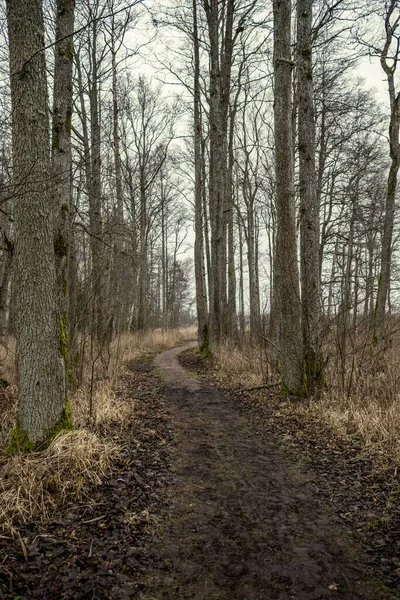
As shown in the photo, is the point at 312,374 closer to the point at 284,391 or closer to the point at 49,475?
the point at 284,391

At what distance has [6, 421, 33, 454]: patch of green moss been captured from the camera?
11.6ft

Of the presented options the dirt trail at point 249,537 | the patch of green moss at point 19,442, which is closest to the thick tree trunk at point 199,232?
the dirt trail at point 249,537

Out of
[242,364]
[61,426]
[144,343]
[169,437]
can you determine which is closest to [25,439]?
[61,426]

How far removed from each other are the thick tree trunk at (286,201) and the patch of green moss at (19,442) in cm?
413

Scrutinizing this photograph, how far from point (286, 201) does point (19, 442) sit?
5138 mm

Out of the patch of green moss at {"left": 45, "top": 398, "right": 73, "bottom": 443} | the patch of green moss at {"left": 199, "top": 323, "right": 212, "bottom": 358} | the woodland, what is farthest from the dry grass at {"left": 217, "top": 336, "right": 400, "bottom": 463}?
the patch of green moss at {"left": 199, "top": 323, "right": 212, "bottom": 358}

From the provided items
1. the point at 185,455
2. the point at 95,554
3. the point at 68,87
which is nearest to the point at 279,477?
the point at 185,455

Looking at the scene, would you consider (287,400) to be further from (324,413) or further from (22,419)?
(22,419)

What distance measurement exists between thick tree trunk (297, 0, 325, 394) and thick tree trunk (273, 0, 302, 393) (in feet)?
0.70

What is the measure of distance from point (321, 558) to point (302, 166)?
5.77 meters

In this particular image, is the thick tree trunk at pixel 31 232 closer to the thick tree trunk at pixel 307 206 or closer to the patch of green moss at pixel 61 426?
the patch of green moss at pixel 61 426

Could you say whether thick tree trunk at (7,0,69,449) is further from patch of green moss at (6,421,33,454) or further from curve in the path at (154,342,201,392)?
curve in the path at (154,342,201,392)

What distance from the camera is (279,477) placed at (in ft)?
12.2

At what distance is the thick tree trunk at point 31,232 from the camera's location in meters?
3.52
